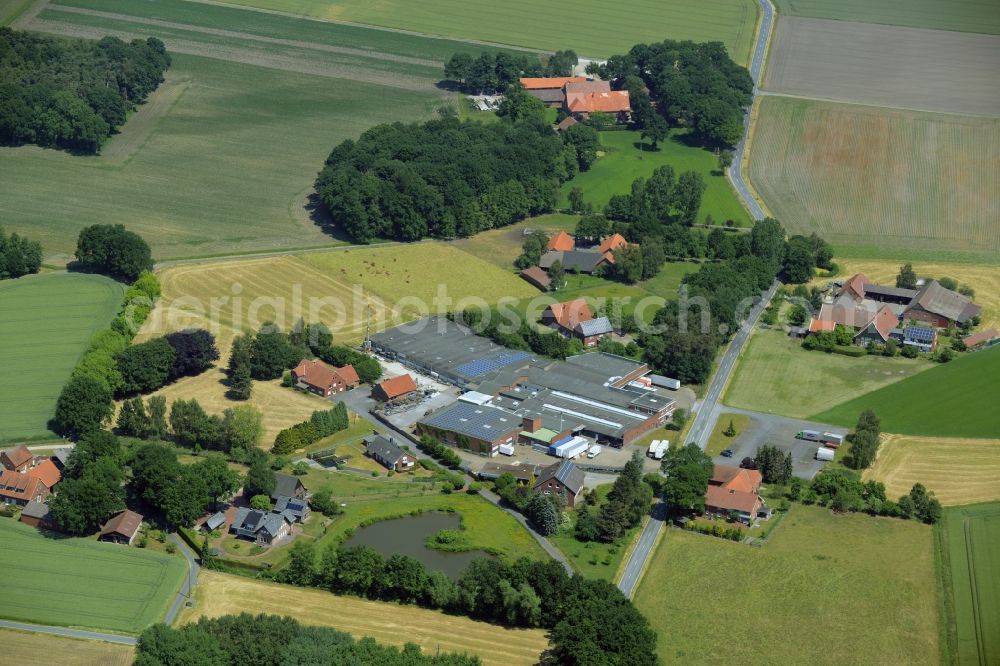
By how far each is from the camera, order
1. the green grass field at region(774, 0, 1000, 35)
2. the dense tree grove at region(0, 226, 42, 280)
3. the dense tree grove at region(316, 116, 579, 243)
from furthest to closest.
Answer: the green grass field at region(774, 0, 1000, 35)
the dense tree grove at region(316, 116, 579, 243)
the dense tree grove at region(0, 226, 42, 280)

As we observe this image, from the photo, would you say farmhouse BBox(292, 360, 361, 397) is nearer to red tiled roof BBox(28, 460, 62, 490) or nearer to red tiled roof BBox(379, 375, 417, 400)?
red tiled roof BBox(379, 375, 417, 400)

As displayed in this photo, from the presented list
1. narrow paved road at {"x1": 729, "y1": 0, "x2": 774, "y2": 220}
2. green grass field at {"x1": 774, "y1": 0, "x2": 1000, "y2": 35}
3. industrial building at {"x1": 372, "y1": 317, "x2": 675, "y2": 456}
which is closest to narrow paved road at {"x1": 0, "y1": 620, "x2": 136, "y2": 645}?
industrial building at {"x1": 372, "y1": 317, "x2": 675, "y2": 456}

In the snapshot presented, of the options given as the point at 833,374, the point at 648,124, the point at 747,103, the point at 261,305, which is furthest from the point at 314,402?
the point at 747,103

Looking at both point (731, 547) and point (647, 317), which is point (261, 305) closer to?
point (647, 317)

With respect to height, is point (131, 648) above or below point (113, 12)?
below

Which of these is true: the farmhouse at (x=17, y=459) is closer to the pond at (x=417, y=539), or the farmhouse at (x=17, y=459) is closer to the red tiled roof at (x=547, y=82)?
the pond at (x=417, y=539)

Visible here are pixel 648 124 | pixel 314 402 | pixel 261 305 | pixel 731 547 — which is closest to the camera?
pixel 731 547

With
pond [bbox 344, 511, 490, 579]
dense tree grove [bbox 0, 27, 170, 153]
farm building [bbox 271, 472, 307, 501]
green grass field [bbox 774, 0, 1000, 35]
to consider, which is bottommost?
pond [bbox 344, 511, 490, 579]
